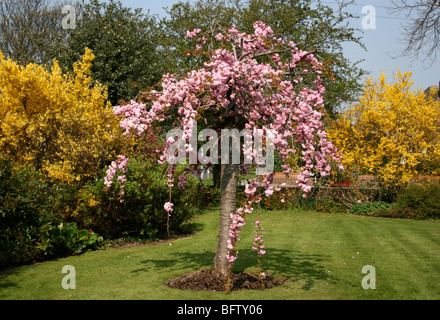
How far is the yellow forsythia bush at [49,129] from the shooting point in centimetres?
1016

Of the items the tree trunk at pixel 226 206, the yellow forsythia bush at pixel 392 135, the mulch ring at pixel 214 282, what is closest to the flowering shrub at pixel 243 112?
the tree trunk at pixel 226 206

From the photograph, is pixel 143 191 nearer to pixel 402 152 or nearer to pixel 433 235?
pixel 433 235

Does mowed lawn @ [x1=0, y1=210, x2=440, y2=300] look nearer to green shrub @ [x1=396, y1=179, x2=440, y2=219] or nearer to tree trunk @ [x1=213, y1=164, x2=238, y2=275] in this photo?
tree trunk @ [x1=213, y1=164, x2=238, y2=275]

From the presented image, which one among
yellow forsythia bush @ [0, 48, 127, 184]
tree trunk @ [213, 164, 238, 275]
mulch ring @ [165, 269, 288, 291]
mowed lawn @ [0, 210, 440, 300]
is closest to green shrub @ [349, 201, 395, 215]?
mowed lawn @ [0, 210, 440, 300]

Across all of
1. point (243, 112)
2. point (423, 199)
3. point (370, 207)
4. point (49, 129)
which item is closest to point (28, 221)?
point (49, 129)

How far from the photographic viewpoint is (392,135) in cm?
1709

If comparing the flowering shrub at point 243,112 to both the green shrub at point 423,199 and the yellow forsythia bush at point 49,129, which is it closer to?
the yellow forsythia bush at point 49,129

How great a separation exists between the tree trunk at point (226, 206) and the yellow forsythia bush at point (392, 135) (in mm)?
9868

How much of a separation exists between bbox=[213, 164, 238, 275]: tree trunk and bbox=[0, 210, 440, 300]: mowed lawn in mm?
674

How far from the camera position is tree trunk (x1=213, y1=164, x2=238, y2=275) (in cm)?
717

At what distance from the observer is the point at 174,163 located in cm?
732

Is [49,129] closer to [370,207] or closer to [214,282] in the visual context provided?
[214,282]

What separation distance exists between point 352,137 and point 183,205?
8.62 m
